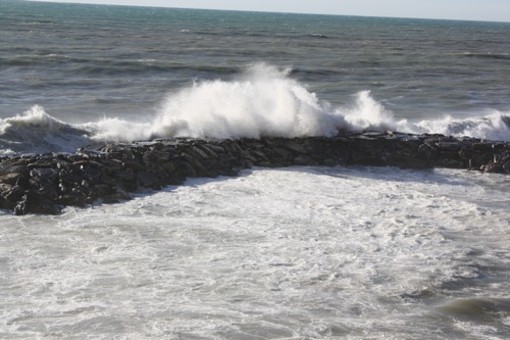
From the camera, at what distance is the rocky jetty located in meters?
10.1

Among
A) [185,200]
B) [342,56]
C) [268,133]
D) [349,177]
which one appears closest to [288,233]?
[185,200]

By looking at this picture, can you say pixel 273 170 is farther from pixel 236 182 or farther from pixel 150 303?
pixel 150 303

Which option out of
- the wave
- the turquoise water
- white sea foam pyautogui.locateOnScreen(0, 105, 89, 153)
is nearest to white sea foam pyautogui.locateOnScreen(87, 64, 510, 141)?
the wave

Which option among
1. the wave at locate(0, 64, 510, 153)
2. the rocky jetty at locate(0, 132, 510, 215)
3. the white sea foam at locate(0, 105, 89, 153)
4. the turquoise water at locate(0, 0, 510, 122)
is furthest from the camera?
the turquoise water at locate(0, 0, 510, 122)

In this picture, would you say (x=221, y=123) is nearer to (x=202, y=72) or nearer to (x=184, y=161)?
(x=184, y=161)

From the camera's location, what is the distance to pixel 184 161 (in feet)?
39.8

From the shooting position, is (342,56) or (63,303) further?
(342,56)

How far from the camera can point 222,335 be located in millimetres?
5938

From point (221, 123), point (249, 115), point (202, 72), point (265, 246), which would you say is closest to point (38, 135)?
point (221, 123)

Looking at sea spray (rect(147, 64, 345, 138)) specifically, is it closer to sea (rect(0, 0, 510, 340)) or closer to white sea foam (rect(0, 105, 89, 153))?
sea (rect(0, 0, 510, 340))

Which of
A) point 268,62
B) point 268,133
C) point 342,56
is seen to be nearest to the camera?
point 268,133

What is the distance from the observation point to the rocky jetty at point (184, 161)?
10060 millimetres

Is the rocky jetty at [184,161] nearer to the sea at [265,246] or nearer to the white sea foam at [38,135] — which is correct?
the sea at [265,246]

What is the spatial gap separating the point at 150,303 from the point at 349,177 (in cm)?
656
